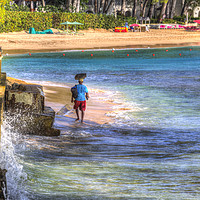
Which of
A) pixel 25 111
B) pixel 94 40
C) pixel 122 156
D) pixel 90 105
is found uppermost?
pixel 25 111

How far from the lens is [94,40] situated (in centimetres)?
4809

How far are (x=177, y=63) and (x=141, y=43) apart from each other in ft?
58.9

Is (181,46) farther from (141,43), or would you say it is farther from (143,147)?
(143,147)

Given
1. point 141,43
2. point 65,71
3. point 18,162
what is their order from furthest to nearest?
point 141,43
point 65,71
point 18,162

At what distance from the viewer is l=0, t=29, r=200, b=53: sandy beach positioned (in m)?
42.9

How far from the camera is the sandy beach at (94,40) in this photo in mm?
42875

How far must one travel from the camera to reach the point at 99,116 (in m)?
12.2

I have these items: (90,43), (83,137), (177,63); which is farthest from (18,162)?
(90,43)

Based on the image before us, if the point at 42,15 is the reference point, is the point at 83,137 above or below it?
below

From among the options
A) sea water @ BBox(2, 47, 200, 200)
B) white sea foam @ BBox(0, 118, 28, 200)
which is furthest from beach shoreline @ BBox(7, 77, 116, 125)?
white sea foam @ BBox(0, 118, 28, 200)

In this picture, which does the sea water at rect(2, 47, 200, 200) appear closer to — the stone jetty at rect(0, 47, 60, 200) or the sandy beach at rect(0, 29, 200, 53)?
the stone jetty at rect(0, 47, 60, 200)

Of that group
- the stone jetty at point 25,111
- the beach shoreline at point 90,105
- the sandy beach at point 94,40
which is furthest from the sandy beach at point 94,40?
the stone jetty at point 25,111

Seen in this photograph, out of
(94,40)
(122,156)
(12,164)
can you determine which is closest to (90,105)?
(122,156)

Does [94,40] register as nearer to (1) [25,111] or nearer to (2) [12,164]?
(1) [25,111]
